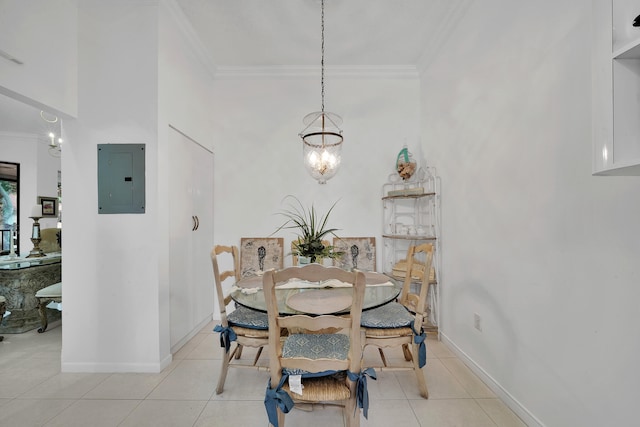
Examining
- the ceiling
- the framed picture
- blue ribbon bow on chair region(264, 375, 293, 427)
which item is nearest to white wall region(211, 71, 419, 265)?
the ceiling

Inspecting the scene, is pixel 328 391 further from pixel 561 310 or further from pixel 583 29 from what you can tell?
pixel 583 29

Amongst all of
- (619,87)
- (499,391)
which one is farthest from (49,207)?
(619,87)

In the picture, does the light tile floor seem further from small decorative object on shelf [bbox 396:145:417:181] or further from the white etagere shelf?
small decorative object on shelf [bbox 396:145:417:181]

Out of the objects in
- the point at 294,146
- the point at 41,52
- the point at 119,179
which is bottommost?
the point at 119,179

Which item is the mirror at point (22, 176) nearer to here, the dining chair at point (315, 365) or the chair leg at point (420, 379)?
the dining chair at point (315, 365)

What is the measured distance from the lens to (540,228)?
5.36 feet

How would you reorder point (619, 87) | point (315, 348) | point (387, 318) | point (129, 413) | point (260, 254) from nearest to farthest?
point (619, 87) → point (315, 348) → point (129, 413) → point (387, 318) → point (260, 254)

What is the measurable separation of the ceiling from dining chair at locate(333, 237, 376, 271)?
2.17m

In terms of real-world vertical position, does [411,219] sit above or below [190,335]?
above

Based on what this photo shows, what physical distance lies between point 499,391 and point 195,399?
2147mm

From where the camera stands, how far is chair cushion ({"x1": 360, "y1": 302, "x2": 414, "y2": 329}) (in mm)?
1984

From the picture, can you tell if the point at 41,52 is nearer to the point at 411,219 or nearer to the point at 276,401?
the point at 276,401

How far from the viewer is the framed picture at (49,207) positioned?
5.25 meters

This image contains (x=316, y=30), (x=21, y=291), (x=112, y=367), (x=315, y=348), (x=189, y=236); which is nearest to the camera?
(x=315, y=348)
